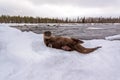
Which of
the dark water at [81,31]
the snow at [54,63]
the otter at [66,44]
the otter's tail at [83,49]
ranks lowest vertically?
the dark water at [81,31]

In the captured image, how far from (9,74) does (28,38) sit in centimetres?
190

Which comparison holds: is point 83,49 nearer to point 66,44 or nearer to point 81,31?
point 66,44

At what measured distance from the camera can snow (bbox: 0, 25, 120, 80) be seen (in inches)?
175

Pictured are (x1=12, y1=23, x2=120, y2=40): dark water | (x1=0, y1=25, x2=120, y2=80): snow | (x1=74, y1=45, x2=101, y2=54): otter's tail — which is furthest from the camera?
(x1=12, y1=23, x2=120, y2=40): dark water

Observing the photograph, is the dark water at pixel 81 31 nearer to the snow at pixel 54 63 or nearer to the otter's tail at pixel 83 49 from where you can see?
the otter's tail at pixel 83 49

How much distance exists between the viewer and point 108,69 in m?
4.65

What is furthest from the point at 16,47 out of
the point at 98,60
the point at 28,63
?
the point at 98,60

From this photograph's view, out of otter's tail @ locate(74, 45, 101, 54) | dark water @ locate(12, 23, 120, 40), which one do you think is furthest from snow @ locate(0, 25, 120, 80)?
dark water @ locate(12, 23, 120, 40)

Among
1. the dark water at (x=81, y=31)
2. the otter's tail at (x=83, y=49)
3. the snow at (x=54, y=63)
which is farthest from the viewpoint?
the dark water at (x=81, y=31)

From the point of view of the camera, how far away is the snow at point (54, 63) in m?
4.44

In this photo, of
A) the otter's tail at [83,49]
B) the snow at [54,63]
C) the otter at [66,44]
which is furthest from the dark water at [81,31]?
the snow at [54,63]

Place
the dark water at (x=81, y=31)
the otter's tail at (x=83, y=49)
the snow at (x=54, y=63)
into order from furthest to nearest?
the dark water at (x=81, y=31) < the otter's tail at (x=83, y=49) < the snow at (x=54, y=63)

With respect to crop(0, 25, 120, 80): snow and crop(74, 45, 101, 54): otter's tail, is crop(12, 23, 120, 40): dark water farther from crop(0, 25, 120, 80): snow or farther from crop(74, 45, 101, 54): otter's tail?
crop(0, 25, 120, 80): snow

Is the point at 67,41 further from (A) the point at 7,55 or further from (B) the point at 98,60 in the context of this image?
(A) the point at 7,55
